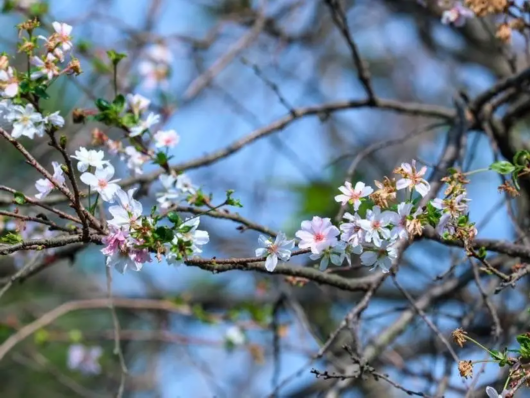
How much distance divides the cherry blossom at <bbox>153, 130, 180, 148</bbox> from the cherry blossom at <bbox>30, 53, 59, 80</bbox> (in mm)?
360

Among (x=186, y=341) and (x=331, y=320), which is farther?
(x=331, y=320)

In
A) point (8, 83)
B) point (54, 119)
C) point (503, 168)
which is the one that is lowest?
point (503, 168)

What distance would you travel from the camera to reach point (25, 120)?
142cm

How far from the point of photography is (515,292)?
116 inches

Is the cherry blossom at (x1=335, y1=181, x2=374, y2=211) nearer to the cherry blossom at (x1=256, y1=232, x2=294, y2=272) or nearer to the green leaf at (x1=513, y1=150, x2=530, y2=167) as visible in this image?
the cherry blossom at (x1=256, y1=232, x2=294, y2=272)

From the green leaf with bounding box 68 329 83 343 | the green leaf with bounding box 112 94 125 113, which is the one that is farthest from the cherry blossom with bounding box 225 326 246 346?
the green leaf with bounding box 112 94 125 113

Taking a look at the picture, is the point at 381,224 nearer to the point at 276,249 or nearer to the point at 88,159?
the point at 276,249

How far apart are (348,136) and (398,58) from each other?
73cm

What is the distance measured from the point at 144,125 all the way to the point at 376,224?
0.71m

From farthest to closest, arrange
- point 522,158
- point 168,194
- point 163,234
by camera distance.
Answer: point 168,194
point 522,158
point 163,234

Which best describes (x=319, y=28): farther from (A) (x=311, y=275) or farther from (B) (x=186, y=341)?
(A) (x=311, y=275)

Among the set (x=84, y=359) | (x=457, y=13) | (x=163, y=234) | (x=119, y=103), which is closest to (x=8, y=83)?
(x=119, y=103)

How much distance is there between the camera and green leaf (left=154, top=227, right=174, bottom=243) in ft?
4.17

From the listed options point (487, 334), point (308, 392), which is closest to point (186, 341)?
point (308, 392)
